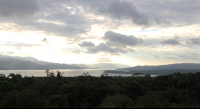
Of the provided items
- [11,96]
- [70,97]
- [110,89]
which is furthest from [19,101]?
[110,89]

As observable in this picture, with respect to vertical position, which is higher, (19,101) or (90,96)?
(19,101)

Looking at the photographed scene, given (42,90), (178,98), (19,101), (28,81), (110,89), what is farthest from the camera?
(28,81)

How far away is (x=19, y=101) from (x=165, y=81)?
35.8 metres

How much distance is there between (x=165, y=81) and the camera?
3756 cm

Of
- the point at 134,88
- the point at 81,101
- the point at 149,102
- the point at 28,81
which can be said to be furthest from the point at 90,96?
the point at 28,81

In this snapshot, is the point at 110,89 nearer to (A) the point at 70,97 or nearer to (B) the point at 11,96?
(A) the point at 70,97

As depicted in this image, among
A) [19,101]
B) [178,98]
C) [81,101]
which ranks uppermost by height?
[19,101]

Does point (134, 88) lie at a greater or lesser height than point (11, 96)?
lesser

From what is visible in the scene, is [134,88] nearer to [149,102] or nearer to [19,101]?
[149,102]

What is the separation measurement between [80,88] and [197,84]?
83.1 ft

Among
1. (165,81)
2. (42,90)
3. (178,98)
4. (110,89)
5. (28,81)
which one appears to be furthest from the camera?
(28,81)

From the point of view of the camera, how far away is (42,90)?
33.1 meters

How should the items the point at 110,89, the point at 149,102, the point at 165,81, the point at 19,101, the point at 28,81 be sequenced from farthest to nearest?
1. the point at 28,81
2. the point at 165,81
3. the point at 110,89
4. the point at 149,102
5. the point at 19,101

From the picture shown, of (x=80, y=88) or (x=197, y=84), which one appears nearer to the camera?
(x=197, y=84)
